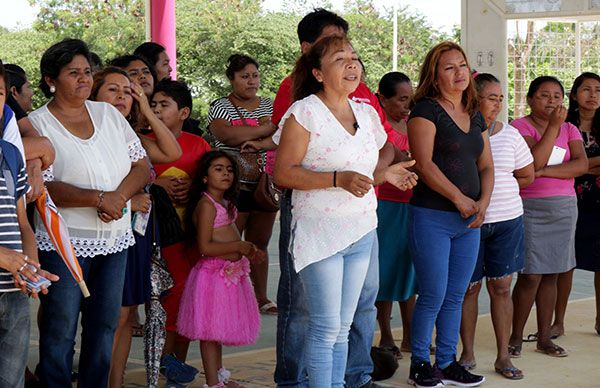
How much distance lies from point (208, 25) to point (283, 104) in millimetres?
25843

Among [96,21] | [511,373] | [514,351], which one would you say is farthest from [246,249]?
[96,21]

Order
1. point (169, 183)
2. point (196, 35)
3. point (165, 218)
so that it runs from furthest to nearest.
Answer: point (196, 35)
point (169, 183)
point (165, 218)

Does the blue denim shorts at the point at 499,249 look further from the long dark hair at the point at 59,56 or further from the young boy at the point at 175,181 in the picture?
the long dark hair at the point at 59,56

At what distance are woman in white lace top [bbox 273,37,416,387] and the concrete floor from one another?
1.20 meters

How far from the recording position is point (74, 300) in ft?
16.6

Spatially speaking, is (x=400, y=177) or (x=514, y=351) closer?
(x=400, y=177)

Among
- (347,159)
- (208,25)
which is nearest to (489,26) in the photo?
(347,159)

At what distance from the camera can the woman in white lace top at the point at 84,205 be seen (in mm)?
5066

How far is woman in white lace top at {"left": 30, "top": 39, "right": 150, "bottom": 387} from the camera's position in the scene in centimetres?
507

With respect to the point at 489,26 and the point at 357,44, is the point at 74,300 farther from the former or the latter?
the point at 357,44

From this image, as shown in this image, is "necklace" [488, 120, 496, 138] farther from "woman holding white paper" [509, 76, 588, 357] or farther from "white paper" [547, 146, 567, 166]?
"white paper" [547, 146, 567, 166]

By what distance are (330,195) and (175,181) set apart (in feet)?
4.26

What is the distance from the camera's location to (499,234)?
6.79m

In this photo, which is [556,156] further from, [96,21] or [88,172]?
[96,21]
